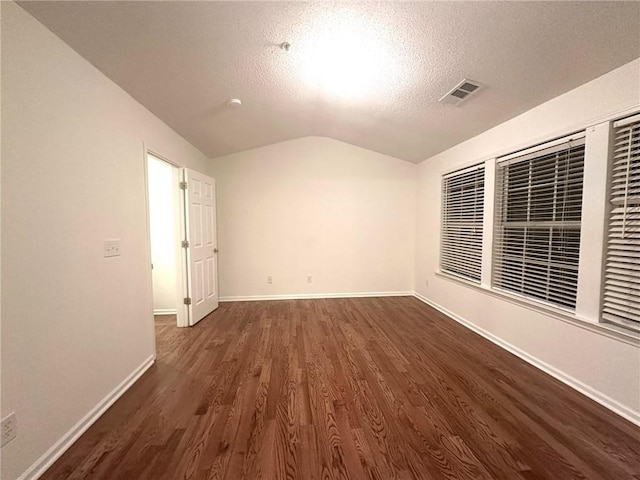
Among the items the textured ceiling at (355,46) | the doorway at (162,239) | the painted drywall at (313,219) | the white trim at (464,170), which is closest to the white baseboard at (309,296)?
the painted drywall at (313,219)

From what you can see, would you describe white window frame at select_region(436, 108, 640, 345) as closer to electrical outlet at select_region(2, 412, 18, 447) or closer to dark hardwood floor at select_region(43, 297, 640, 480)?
dark hardwood floor at select_region(43, 297, 640, 480)

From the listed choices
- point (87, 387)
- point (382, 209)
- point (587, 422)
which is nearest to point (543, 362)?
point (587, 422)

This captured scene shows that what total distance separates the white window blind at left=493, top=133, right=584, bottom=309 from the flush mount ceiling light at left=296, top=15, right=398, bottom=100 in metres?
1.59

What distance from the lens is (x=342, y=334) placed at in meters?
3.08

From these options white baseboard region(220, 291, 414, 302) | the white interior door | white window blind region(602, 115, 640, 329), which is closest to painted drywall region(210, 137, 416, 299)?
white baseboard region(220, 291, 414, 302)

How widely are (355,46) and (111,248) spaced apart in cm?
240

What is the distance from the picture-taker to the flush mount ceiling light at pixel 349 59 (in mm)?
1765

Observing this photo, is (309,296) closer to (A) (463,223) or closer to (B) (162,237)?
(B) (162,237)

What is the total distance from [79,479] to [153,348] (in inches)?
50.5

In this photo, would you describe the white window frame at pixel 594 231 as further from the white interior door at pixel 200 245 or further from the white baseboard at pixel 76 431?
the white interior door at pixel 200 245

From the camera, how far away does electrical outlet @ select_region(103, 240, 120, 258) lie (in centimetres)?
191

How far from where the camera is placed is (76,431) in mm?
1592

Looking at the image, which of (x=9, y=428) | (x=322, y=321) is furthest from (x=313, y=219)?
(x=9, y=428)

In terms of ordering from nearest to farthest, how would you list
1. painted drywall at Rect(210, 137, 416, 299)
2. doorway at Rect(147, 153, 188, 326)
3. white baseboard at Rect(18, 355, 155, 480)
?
white baseboard at Rect(18, 355, 155, 480) → doorway at Rect(147, 153, 188, 326) → painted drywall at Rect(210, 137, 416, 299)
